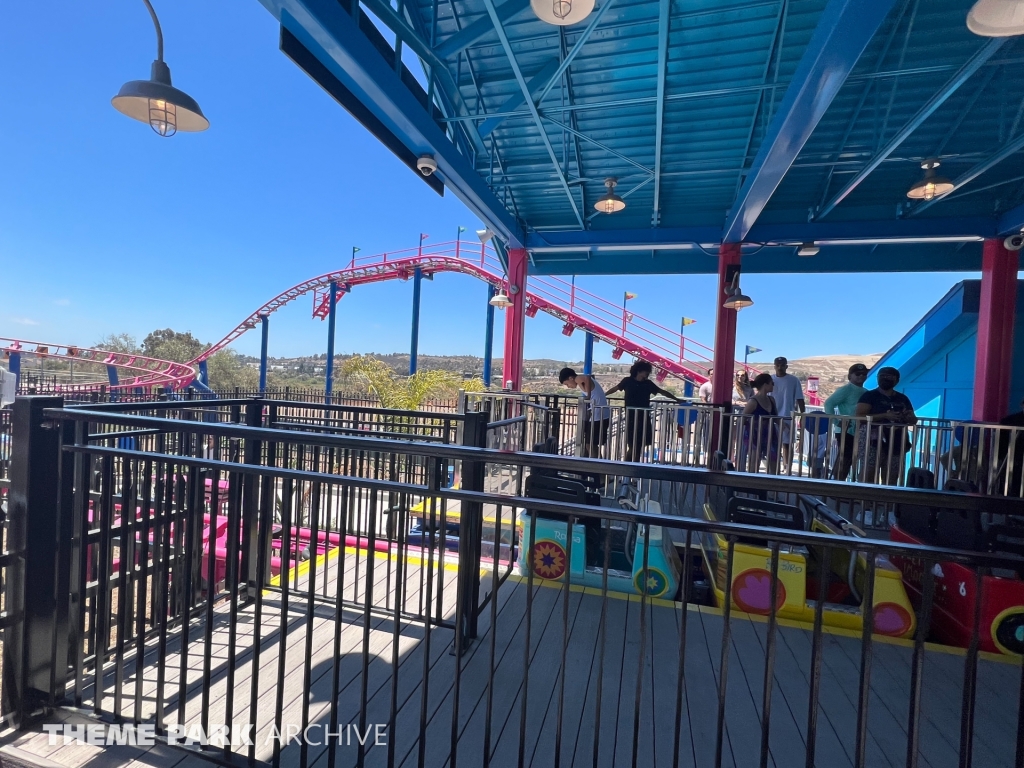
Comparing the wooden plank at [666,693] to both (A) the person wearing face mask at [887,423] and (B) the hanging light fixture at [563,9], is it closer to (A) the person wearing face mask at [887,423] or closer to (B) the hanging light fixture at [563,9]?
(B) the hanging light fixture at [563,9]

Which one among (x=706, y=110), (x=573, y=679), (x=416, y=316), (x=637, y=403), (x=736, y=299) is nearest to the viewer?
(x=573, y=679)

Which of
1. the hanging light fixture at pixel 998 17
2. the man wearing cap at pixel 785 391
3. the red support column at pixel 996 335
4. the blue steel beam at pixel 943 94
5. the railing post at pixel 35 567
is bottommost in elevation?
the railing post at pixel 35 567

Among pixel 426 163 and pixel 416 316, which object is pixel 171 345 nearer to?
pixel 416 316

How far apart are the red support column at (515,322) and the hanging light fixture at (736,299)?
13.4ft

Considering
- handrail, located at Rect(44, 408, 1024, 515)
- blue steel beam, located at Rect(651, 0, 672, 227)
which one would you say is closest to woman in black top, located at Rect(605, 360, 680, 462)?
blue steel beam, located at Rect(651, 0, 672, 227)

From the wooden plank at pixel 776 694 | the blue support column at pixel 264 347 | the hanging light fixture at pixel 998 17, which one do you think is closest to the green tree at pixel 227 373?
the blue support column at pixel 264 347

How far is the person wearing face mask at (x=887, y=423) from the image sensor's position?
567 cm

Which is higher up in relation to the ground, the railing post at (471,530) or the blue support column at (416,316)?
the blue support column at (416,316)

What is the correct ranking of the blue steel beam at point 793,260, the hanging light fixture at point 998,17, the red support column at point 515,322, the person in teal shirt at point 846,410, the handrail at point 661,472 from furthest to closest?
the red support column at point 515,322
the blue steel beam at point 793,260
the person in teal shirt at point 846,410
the hanging light fixture at point 998,17
the handrail at point 661,472

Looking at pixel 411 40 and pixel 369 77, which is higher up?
pixel 411 40

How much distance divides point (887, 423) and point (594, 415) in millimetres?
3559

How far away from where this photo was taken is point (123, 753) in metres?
1.83

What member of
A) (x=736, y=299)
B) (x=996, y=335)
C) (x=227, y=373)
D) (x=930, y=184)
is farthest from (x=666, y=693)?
(x=227, y=373)

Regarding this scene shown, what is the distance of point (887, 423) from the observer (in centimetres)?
566
